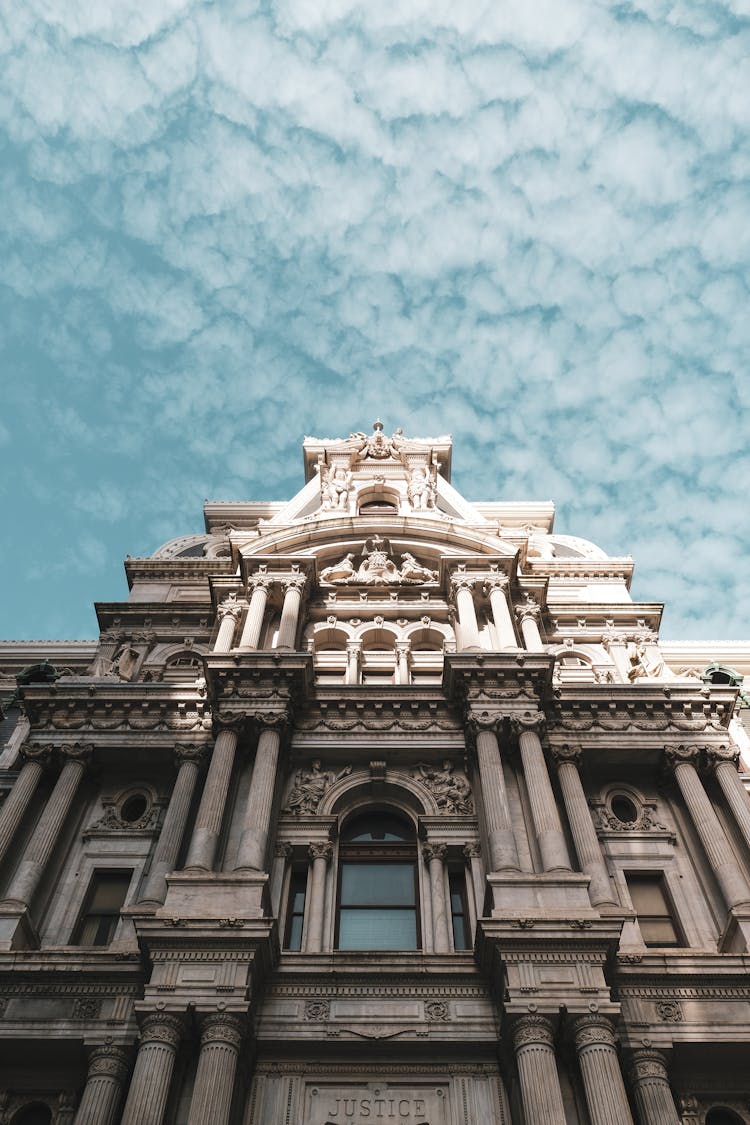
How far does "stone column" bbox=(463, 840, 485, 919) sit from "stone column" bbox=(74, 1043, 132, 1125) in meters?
7.81

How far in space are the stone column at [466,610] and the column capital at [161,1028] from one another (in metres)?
12.6

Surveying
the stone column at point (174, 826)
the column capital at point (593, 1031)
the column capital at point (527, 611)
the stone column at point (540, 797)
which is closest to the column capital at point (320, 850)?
the stone column at point (174, 826)

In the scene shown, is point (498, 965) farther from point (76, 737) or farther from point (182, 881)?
point (76, 737)

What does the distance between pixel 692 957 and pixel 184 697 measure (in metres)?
14.0

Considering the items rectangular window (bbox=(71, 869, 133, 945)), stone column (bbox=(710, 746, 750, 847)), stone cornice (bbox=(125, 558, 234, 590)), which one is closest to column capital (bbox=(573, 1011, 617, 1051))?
stone column (bbox=(710, 746, 750, 847))

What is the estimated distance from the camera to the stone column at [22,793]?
81.8ft

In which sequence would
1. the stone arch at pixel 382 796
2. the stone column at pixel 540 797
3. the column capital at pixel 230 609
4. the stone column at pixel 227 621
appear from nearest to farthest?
1. the stone column at pixel 540 797
2. the stone arch at pixel 382 796
3. the stone column at pixel 227 621
4. the column capital at pixel 230 609

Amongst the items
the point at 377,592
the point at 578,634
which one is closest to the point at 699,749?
the point at 578,634

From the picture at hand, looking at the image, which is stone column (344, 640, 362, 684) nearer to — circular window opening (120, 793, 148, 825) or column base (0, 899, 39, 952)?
circular window opening (120, 793, 148, 825)

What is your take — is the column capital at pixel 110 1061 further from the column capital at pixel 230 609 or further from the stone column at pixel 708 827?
the column capital at pixel 230 609

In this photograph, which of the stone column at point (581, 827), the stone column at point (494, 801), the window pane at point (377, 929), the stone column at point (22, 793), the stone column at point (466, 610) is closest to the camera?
the stone column at point (494, 801)

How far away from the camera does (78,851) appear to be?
83.9ft

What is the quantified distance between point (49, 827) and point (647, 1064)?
557 inches

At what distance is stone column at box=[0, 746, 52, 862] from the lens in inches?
982
